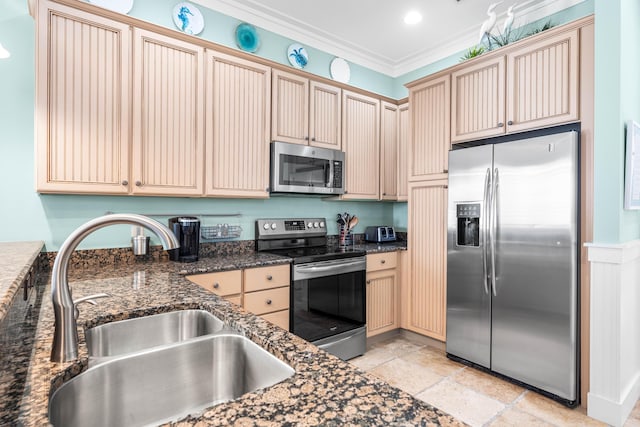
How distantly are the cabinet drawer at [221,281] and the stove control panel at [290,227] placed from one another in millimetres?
704

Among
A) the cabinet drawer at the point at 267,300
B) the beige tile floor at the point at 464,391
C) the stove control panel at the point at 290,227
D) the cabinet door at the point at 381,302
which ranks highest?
the stove control panel at the point at 290,227

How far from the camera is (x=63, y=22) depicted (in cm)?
193

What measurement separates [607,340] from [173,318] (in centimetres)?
236

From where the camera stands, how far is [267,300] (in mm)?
2383

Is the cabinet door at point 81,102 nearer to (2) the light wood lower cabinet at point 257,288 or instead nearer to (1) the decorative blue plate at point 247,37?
(2) the light wood lower cabinet at point 257,288

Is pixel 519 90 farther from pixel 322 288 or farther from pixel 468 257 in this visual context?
pixel 322 288

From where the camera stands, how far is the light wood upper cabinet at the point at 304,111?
2.80 metres

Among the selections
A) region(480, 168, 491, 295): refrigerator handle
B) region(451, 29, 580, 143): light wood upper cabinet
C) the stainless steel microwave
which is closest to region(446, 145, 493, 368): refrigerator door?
region(480, 168, 491, 295): refrigerator handle

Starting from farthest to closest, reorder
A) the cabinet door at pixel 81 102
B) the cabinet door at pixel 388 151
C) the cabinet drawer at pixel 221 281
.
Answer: the cabinet door at pixel 388 151, the cabinet drawer at pixel 221 281, the cabinet door at pixel 81 102

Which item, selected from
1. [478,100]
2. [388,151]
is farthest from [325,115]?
[478,100]

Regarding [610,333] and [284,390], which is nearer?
[284,390]

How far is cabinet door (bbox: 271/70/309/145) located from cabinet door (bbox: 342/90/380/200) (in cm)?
44

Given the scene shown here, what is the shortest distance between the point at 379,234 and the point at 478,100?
5.13ft

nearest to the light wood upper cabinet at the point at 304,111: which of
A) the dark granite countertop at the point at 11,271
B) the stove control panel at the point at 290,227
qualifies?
the stove control panel at the point at 290,227
